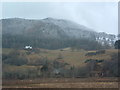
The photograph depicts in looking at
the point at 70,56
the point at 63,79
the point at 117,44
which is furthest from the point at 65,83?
the point at 117,44

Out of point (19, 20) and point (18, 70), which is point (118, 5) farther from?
point (18, 70)

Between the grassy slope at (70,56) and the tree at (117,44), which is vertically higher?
the tree at (117,44)

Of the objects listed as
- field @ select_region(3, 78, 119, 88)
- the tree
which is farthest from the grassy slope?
field @ select_region(3, 78, 119, 88)

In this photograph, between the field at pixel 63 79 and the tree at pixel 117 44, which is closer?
the field at pixel 63 79

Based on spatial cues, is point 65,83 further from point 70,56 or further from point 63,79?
point 70,56

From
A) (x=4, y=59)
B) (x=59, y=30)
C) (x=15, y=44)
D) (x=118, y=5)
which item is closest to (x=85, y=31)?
(x=59, y=30)

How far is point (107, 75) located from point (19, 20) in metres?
4.39

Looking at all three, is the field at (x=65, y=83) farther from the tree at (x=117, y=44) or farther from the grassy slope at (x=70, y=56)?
the tree at (x=117, y=44)

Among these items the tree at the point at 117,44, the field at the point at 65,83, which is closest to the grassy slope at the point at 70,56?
the tree at the point at 117,44

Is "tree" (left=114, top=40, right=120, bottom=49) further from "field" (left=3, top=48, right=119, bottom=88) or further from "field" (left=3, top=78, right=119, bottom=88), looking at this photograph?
"field" (left=3, top=78, right=119, bottom=88)

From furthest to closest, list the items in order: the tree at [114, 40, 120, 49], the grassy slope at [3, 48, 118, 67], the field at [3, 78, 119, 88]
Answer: the tree at [114, 40, 120, 49]
the grassy slope at [3, 48, 118, 67]
the field at [3, 78, 119, 88]

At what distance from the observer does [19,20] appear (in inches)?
354

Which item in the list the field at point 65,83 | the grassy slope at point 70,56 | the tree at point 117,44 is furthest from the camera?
the tree at point 117,44

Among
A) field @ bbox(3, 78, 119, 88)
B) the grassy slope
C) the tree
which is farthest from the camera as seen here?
the tree
